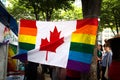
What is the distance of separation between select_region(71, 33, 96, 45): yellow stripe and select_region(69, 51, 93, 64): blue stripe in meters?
0.20

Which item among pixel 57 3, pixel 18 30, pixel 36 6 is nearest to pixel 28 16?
pixel 36 6

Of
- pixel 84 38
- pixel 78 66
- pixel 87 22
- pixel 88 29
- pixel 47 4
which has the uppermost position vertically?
pixel 47 4

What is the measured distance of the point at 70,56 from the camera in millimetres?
6453

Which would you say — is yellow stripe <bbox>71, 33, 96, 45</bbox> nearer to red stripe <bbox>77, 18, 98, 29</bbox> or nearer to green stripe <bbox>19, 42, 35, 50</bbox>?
red stripe <bbox>77, 18, 98, 29</bbox>

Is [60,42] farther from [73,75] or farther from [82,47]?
[73,75]

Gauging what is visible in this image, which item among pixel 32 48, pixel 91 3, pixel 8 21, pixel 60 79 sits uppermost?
pixel 91 3

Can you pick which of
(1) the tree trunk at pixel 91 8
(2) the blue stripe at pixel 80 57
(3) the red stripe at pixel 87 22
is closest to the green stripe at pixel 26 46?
(2) the blue stripe at pixel 80 57

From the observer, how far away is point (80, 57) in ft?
20.6

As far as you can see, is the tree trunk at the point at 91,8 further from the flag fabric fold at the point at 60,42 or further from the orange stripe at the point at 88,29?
the orange stripe at the point at 88,29

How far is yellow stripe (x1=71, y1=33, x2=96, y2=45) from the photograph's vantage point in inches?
238

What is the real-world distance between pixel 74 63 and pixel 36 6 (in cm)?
1522

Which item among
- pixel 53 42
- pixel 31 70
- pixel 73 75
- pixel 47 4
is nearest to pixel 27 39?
pixel 53 42

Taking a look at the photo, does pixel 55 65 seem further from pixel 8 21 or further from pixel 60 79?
pixel 8 21

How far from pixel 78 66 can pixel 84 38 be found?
1.55ft
